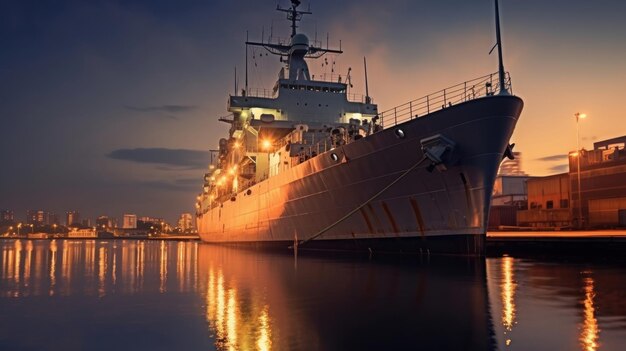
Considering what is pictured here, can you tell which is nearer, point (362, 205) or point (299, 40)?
point (362, 205)

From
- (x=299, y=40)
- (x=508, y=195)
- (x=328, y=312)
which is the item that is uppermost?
(x=299, y=40)

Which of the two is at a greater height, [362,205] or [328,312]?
[362,205]

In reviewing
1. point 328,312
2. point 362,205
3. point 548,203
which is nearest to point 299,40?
point 362,205

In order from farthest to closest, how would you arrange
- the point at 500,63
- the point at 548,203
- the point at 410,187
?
the point at 548,203
the point at 410,187
the point at 500,63

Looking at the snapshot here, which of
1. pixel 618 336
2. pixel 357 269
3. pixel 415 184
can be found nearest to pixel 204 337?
pixel 618 336

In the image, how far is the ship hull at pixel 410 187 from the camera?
1823 cm

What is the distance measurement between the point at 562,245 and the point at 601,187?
2612 centimetres

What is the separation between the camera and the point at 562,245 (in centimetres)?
2147

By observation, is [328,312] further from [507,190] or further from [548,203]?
[507,190]

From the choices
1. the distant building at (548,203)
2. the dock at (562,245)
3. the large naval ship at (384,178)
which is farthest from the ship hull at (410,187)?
the distant building at (548,203)

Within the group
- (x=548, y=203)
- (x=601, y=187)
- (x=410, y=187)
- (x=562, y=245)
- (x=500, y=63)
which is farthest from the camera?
(x=548, y=203)

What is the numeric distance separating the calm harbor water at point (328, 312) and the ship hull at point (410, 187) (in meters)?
4.37

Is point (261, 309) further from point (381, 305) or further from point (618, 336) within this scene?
point (618, 336)

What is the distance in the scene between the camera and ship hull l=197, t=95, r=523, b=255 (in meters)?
18.2
